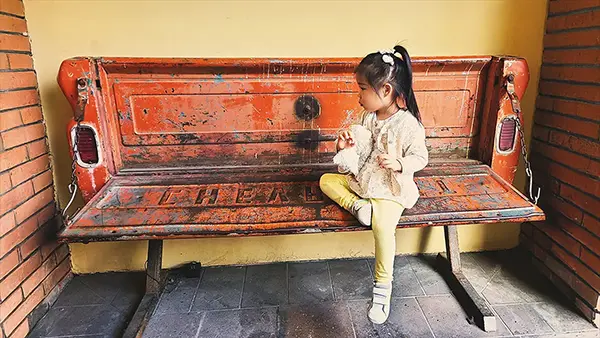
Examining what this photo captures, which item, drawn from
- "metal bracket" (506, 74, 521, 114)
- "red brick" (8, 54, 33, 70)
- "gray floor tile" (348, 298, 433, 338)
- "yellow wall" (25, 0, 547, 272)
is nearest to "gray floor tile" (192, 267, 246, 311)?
"yellow wall" (25, 0, 547, 272)

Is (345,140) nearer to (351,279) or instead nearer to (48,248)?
(351,279)

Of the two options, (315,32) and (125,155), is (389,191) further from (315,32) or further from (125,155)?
(125,155)

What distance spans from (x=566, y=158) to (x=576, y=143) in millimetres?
115

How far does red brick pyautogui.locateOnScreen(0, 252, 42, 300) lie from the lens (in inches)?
74.1

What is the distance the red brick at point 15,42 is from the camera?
6.34ft

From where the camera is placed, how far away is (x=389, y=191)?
5.92 feet

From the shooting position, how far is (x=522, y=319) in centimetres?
204

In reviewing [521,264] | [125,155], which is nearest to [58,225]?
[125,155]

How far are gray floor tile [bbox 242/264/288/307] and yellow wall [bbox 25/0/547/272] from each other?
2.43 ft

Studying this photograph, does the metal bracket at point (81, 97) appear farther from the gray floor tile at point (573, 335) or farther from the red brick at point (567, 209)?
the red brick at point (567, 209)

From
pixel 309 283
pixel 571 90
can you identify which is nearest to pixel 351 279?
pixel 309 283

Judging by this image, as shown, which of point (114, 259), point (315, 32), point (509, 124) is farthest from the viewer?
point (114, 259)

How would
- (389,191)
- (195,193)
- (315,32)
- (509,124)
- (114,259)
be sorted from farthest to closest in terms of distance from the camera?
(114,259)
(315,32)
(509,124)
(195,193)
(389,191)

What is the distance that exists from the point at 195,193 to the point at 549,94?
2025 millimetres
